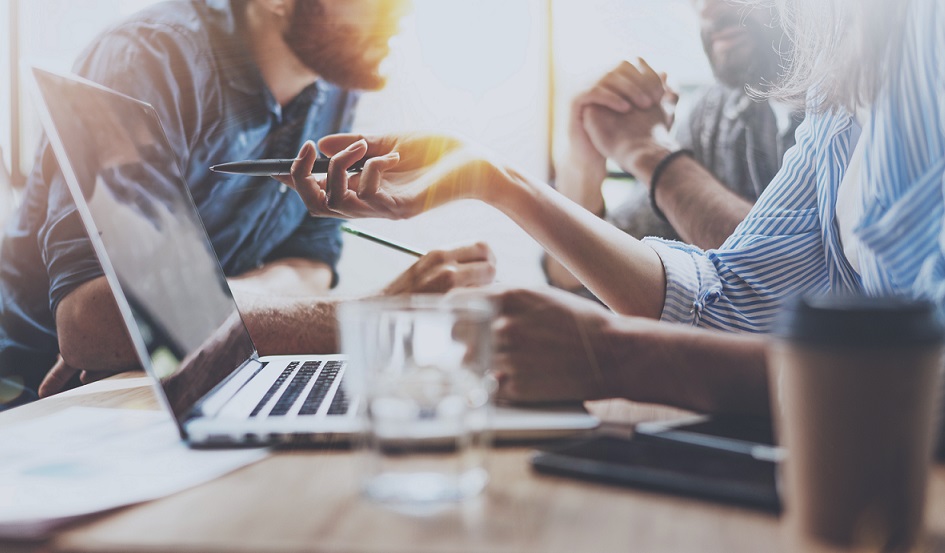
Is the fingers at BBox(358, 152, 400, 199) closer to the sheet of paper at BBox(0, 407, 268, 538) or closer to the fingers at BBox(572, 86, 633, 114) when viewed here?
the sheet of paper at BBox(0, 407, 268, 538)

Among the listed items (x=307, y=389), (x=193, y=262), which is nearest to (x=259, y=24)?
(x=193, y=262)

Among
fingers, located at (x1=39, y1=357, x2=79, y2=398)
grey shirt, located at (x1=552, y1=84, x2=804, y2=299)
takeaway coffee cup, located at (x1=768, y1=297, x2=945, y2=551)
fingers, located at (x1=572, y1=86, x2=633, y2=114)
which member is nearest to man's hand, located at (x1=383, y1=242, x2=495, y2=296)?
grey shirt, located at (x1=552, y1=84, x2=804, y2=299)

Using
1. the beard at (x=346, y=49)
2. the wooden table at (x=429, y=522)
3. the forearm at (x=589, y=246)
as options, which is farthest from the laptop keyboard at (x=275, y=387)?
the beard at (x=346, y=49)

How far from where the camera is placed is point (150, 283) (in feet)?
2.04

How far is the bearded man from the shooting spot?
4.37 ft

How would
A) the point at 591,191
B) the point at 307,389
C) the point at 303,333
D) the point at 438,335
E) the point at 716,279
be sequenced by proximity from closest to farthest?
the point at 438,335 → the point at 307,389 → the point at 716,279 → the point at 303,333 → the point at 591,191

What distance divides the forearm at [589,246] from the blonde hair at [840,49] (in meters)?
0.31

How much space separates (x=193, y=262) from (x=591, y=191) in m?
0.81

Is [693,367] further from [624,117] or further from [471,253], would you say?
[624,117]

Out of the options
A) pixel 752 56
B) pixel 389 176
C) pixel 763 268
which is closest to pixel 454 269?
pixel 389 176

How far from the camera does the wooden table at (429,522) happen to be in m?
0.39

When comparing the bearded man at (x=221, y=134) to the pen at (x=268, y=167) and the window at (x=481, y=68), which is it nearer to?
the window at (x=481, y=68)

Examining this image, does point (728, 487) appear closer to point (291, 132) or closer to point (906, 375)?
point (906, 375)

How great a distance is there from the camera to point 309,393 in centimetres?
70
